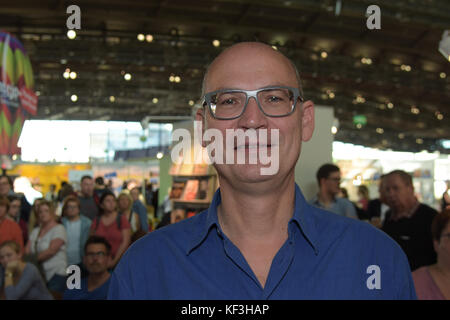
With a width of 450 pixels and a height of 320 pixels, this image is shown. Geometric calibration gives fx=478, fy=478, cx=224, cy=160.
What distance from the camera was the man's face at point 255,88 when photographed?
112cm

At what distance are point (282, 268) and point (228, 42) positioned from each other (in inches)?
424

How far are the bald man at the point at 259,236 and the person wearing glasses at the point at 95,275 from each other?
8.30ft

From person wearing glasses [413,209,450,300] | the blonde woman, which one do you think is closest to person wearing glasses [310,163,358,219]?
person wearing glasses [413,209,450,300]

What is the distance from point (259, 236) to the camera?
117 centimetres

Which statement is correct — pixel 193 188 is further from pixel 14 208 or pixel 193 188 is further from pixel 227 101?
pixel 227 101

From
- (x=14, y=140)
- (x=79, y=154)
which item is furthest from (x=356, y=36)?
(x=79, y=154)

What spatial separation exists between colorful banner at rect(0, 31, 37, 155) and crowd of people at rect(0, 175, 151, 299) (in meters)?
0.66

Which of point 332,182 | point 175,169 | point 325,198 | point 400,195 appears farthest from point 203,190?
point 400,195

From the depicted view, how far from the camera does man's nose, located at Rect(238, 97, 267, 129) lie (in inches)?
44.1

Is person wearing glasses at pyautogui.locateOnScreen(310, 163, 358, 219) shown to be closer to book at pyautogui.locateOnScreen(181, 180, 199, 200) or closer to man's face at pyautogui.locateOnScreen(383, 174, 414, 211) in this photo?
man's face at pyautogui.locateOnScreen(383, 174, 414, 211)
